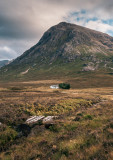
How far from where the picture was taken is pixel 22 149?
28.8ft

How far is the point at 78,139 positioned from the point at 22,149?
4481mm

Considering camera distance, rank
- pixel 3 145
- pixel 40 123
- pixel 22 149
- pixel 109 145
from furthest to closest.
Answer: pixel 40 123 < pixel 3 145 < pixel 22 149 < pixel 109 145

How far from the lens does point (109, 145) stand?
716 centimetres

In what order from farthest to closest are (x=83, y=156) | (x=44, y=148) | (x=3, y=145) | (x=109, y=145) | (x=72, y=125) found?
(x=72, y=125)
(x=3, y=145)
(x=44, y=148)
(x=109, y=145)
(x=83, y=156)

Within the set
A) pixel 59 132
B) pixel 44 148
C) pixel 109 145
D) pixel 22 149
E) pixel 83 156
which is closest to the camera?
pixel 83 156

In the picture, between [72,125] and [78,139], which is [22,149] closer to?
[78,139]

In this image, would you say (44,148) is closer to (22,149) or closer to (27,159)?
(27,159)

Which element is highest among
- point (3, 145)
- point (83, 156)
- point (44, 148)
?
point (83, 156)

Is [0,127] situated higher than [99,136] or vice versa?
[99,136]

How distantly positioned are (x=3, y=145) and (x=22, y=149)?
236 cm

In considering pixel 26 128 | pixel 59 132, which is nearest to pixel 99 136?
pixel 59 132

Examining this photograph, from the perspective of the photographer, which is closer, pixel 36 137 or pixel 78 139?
pixel 78 139

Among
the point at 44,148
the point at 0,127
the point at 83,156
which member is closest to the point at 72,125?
the point at 44,148

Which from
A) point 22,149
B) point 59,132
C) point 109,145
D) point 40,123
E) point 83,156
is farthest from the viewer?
point 40,123
